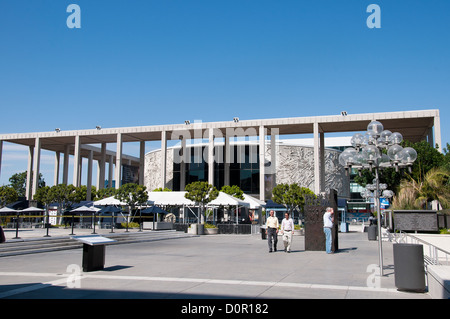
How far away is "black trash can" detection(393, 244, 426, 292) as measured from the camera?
7617mm

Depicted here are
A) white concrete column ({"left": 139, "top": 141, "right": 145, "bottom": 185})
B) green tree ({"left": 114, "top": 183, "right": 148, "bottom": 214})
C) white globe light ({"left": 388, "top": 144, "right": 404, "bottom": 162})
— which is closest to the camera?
white globe light ({"left": 388, "top": 144, "right": 404, "bottom": 162})

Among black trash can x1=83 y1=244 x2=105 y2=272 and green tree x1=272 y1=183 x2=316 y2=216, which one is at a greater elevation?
green tree x1=272 y1=183 x2=316 y2=216

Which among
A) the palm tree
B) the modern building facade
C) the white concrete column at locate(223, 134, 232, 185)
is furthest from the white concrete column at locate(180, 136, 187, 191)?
the palm tree

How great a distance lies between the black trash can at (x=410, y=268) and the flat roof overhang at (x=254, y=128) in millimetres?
44840

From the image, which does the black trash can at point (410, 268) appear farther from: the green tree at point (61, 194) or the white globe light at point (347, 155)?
the green tree at point (61, 194)

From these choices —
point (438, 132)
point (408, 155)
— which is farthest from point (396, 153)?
point (438, 132)

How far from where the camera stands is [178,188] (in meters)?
66.3

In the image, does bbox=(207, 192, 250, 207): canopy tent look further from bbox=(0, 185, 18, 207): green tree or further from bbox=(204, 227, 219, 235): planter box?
bbox=(0, 185, 18, 207): green tree

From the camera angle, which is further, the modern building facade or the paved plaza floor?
the modern building facade

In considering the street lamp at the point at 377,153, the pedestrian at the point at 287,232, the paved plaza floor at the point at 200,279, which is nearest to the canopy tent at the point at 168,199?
the pedestrian at the point at 287,232

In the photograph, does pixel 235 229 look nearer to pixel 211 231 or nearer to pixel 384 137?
pixel 211 231

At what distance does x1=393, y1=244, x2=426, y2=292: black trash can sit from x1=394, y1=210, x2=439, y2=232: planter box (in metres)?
15.9
